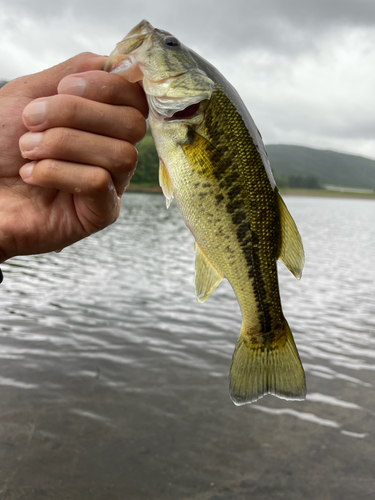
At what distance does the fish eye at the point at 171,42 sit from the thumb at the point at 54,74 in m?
0.37

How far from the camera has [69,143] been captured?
85.2 inches

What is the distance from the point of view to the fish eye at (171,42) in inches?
91.1

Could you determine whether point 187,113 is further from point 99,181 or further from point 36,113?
point 36,113

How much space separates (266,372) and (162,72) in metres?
1.93

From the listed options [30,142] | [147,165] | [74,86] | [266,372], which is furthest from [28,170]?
[147,165]

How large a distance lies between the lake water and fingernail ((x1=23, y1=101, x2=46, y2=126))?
20.3ft

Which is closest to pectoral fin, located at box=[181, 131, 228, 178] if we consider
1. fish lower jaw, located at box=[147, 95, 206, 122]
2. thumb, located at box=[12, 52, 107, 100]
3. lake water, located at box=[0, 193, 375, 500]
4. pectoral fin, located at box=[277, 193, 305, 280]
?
fish lower jaw, located at box=[147, 95, 206, 122]

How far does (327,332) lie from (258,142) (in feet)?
43.4

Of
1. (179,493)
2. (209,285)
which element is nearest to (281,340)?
(209,285)

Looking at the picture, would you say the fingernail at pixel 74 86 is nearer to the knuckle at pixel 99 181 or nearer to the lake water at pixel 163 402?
the knuckle at pixel 99 181

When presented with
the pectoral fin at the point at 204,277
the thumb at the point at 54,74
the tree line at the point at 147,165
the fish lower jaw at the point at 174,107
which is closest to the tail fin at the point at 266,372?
the pectoral fin at the point at 204,277

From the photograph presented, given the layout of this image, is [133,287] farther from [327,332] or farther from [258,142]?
[258,142]

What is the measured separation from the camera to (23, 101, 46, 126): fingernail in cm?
213

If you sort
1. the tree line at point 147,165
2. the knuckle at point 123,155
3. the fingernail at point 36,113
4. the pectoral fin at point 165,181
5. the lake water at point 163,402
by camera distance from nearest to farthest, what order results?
1. the fingernail at point 36,113
2. the knuckle at point 123,155
3. the pectoral fin at point 165,181
4. the lake water at point 163,402
5. the tree line at point 147,165
